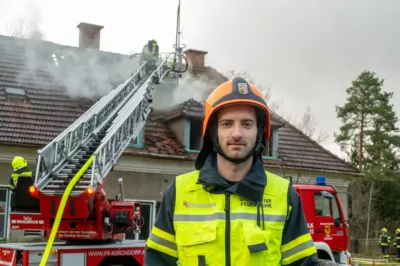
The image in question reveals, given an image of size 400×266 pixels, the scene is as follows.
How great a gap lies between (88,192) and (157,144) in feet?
29.5

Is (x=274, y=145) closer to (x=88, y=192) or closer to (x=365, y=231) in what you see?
(x=88, y=192)

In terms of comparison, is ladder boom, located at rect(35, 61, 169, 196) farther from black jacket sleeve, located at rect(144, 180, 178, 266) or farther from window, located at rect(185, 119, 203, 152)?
black jacket sleeve, located at rect(144, 180, 178, 266)

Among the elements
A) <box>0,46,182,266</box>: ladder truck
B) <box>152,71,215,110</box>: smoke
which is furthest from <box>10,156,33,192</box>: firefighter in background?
<box>152,71,215,110</box>: smoke

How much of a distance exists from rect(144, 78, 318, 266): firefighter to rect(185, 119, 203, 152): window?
49.5ft

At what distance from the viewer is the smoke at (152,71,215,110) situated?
62.5ft

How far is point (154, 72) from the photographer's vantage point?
595 inches

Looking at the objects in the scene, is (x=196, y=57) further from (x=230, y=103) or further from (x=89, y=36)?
(x=230, y=103)

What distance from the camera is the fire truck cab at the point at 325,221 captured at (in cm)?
1027

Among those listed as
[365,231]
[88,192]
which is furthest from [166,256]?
[365,231]

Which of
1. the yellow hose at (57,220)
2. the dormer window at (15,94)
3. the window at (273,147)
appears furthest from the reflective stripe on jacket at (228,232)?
the window at (273,147)

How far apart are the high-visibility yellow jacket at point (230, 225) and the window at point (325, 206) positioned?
7874 millimetres

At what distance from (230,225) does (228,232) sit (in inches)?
1.3

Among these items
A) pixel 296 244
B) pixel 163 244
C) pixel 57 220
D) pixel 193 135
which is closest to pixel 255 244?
pixel 296 244

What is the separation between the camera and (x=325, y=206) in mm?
10539
